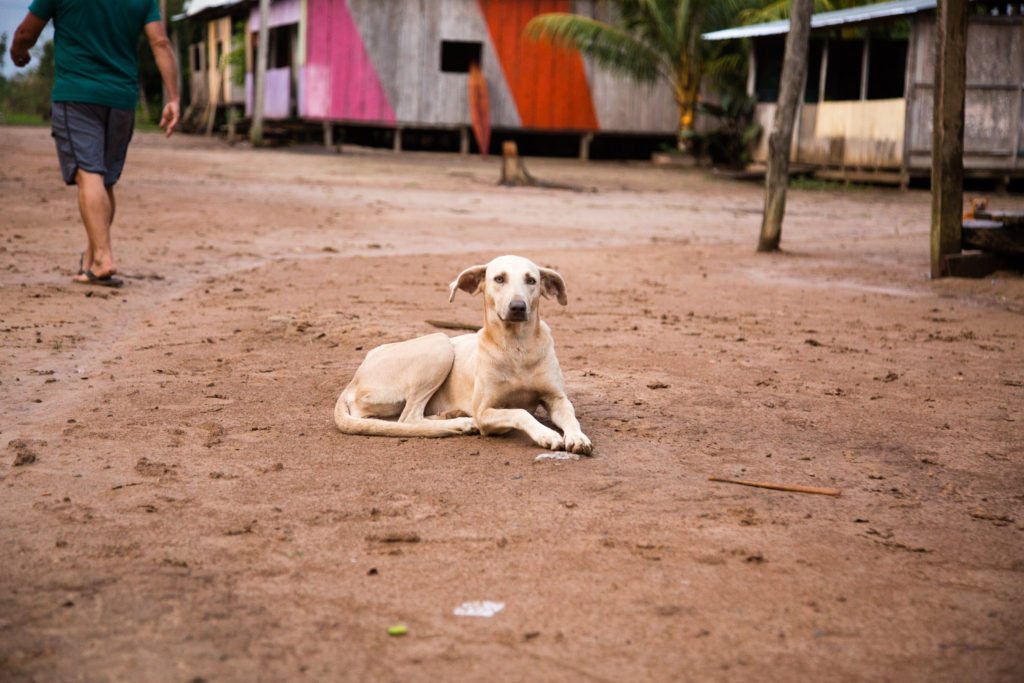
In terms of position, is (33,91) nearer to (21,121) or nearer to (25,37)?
(21,121)

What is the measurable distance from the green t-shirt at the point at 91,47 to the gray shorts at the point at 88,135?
66 mm

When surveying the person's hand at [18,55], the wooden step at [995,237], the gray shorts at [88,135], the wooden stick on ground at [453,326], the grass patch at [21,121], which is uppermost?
the grass patch at [21,121]

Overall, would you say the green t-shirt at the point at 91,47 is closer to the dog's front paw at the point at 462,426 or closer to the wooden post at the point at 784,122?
the dog's front paw at the point at 462,426

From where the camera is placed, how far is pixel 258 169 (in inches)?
789

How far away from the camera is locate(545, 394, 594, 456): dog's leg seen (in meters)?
4.29

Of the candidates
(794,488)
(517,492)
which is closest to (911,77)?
(794,488)

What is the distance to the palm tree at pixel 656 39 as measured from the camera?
25078 millimetres

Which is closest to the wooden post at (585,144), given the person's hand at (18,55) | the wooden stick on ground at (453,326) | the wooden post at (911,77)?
the wooden post at (911,77)

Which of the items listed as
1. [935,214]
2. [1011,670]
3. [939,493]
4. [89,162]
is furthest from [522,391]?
[935,214]

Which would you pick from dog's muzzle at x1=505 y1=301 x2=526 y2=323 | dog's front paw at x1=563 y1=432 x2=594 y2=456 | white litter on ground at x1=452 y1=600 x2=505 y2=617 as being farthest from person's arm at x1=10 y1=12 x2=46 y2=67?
white litter on ground at x1=452 y1=600 x2=505 y2=617

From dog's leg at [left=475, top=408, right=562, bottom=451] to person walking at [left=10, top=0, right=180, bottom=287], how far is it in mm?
4140

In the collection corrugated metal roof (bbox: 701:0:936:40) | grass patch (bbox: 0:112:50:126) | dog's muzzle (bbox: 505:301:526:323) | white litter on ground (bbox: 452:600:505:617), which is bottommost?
white litter on ground (bbox: 452:600:505:617)

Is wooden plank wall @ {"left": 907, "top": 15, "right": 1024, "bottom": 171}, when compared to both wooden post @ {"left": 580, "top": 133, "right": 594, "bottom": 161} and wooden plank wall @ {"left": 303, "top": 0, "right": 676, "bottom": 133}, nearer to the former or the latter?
wooden plank wall @ {"left": 303, "top": 0, "right": 676, "bottom": 133}

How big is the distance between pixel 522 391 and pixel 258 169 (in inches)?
645
